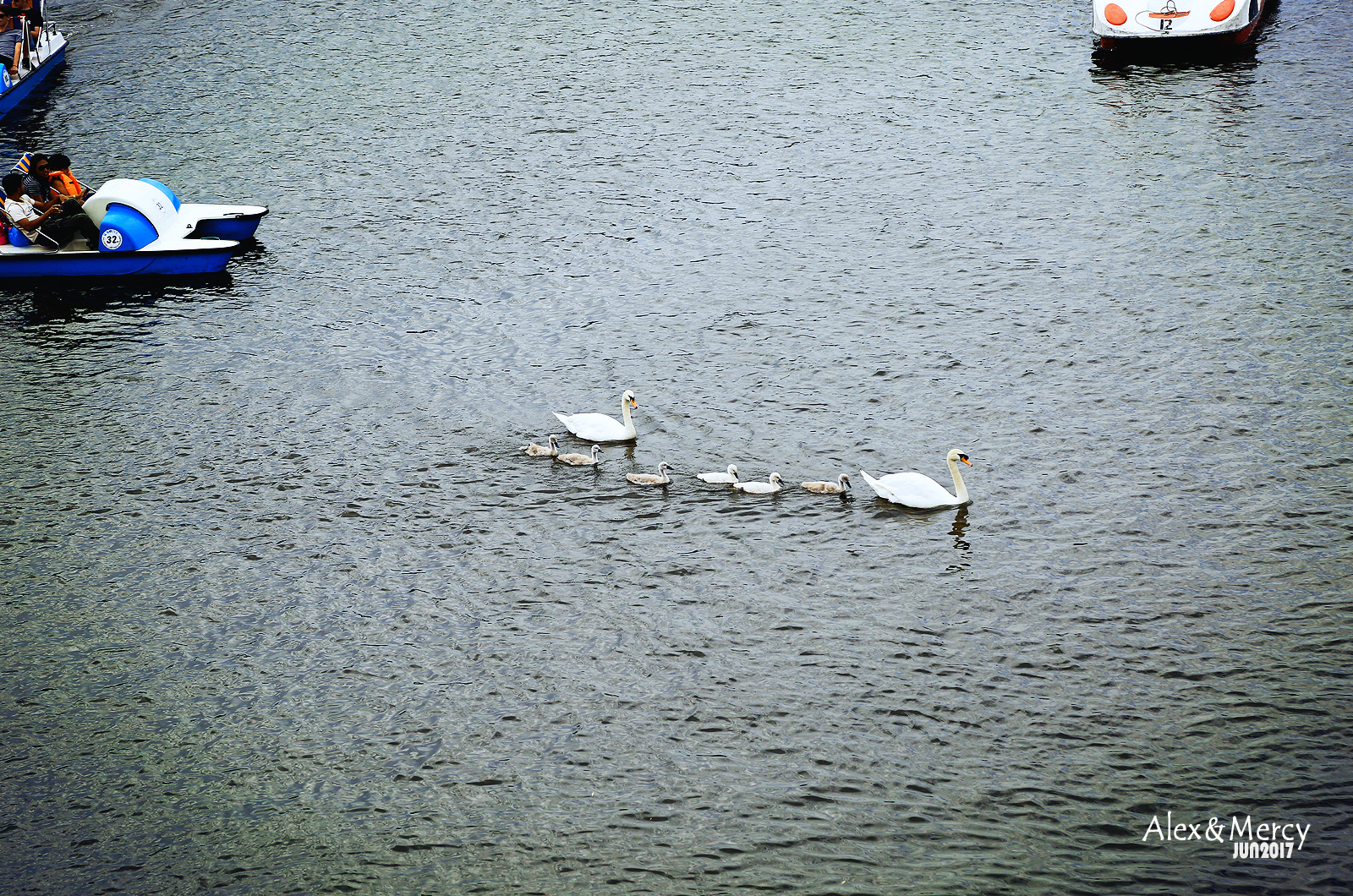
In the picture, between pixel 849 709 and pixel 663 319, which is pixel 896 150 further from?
pixel 849 709

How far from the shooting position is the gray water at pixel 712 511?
38.7 feet

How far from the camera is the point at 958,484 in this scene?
52.9 ft

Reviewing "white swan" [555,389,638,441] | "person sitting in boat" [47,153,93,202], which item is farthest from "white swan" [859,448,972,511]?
"person sitting in boat" [47,153,93,202]

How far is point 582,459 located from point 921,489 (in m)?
4.87

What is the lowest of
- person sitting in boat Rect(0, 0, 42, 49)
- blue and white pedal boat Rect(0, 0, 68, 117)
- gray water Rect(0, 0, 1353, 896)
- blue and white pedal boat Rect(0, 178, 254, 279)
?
gray water Rect(0, 0, 1353, 896)

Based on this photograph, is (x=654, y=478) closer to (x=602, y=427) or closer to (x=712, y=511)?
(x=712, y=511)

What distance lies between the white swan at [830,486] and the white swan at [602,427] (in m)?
2.99

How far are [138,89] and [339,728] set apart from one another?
29.7 m

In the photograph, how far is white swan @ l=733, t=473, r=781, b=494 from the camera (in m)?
16.5

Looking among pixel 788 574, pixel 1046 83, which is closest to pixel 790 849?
pixel 788 574

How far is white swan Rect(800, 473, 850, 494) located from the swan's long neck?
4.55 feet

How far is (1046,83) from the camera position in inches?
1247

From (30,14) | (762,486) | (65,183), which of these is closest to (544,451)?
(762,486)

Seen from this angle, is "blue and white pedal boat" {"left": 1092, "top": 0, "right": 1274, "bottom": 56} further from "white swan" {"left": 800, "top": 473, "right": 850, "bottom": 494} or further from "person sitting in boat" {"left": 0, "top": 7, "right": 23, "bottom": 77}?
"person sitting in boat" {"left": 0, "top": 7, "right": 23, "bottom": 77}
